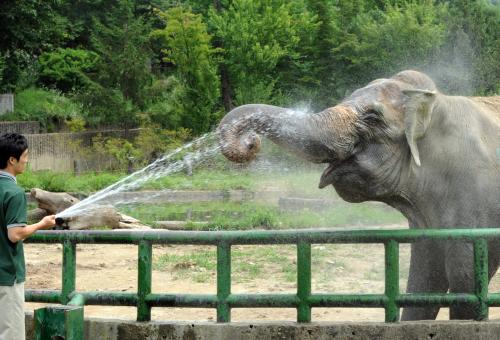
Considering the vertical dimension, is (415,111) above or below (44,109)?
below

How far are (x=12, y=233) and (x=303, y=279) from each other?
1651 millimetres

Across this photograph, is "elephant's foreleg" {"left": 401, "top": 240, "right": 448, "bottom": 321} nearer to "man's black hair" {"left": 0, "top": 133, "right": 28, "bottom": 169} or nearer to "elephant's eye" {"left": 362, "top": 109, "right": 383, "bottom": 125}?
"elephant's eye" {"left": 362, "top": 109, "right": 383, "bottom": 125}

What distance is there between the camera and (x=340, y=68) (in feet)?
98.0

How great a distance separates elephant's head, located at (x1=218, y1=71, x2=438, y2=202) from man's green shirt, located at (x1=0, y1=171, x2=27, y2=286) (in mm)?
1144

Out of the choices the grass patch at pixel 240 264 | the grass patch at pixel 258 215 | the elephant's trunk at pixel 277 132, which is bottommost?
the grass patch at pixel 240 264

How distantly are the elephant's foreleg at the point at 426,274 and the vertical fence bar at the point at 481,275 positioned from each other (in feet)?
1.47

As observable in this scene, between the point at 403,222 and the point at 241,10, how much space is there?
1521 cm

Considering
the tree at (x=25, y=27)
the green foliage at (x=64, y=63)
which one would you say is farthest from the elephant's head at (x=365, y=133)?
the green foliage at (x=64, y=63)

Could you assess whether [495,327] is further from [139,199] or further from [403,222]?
[139,199]

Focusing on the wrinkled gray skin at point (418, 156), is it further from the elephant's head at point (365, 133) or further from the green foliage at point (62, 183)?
the green foliage at point (62, 183)

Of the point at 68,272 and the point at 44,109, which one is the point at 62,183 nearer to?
the point at 44,109

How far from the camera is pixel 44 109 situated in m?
30.9

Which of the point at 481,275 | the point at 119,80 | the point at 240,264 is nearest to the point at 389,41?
the point at 119,80

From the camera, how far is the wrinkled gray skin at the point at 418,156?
5.07 meters
